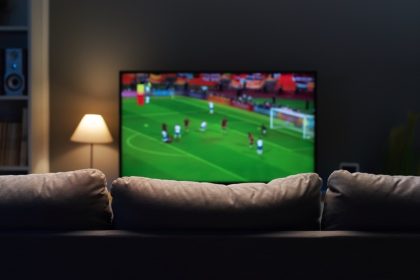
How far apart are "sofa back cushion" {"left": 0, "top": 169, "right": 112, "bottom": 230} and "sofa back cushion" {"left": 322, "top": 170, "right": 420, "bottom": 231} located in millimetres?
667

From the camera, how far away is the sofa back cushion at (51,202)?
56.5 inches

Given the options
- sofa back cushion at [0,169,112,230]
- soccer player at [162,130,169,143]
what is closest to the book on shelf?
soccer player at [162,130,169,143]

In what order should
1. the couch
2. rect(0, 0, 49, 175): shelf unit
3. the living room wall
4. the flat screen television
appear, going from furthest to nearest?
the living room wall
the flat screen television
rect(0, 0, 49, 175): shelf unit
the couch

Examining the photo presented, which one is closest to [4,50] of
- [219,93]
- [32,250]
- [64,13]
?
[64,13]

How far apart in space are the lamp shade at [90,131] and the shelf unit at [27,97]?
0.33 meters

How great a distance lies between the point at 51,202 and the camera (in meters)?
1.44

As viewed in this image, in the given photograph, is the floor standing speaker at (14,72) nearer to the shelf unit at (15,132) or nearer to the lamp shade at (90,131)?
the shelf unit at (15,132)

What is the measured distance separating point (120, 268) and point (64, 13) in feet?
10.7

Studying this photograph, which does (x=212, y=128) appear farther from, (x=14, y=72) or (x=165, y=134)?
(x=14, y=72)

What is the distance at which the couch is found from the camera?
4.60ft

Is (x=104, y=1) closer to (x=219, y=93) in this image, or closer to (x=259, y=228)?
(x=219, y=93)

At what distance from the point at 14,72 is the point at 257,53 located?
183 cm

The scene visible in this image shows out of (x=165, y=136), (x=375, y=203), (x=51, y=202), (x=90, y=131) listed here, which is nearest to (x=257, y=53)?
(x=165, y=136)

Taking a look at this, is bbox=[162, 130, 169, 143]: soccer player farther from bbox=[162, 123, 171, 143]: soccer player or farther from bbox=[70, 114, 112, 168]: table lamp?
bbox=[70, 114, 112, 168]: table lamp
